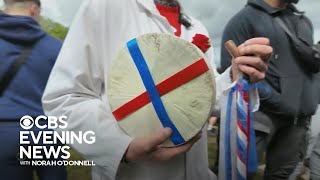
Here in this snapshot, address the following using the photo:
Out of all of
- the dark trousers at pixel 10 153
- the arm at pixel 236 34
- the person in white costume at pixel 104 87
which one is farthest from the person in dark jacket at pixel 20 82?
the arm at pixel 236 34

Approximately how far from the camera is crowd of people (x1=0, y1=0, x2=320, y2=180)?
1157 mm

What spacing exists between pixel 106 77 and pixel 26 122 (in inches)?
39.6

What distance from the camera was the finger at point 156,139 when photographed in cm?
109

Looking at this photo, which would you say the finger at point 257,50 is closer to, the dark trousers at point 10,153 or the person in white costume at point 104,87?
the person in white costume at point 104,87

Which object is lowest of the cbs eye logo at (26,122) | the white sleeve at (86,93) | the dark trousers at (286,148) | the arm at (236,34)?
the dark trousers at (286,148)

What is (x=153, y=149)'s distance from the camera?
3.67 feet

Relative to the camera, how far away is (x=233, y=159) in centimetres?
129

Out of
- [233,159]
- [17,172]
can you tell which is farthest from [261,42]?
[17,172]

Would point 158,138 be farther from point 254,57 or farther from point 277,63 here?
point 277,63

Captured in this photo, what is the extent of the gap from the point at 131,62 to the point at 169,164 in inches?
13.5

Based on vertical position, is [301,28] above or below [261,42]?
below

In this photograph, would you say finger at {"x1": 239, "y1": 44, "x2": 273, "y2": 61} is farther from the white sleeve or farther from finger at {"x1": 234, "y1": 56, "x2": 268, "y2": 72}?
the white sleeve

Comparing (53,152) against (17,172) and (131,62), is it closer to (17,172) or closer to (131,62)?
(17,172)

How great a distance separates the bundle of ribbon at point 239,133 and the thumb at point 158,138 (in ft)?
0.88
